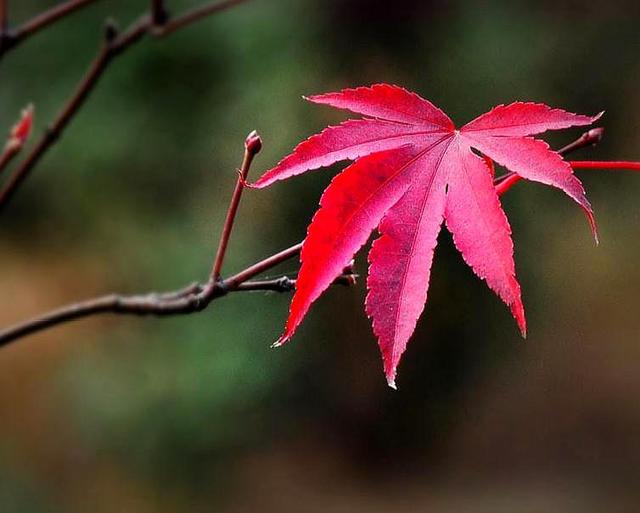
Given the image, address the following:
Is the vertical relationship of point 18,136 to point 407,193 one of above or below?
above

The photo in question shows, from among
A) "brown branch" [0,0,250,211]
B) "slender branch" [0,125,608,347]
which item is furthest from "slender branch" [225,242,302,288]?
"brown branch" [0,0,250,211]

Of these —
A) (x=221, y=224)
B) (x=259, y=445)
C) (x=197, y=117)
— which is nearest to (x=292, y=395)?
(x=259, y=445)

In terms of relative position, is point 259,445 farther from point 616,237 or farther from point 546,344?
point 616,237

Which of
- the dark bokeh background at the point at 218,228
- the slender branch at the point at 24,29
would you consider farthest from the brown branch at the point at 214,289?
the dark bokeh background at the point at 218,228

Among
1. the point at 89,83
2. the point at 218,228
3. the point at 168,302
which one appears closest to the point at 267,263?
the point at 168,302

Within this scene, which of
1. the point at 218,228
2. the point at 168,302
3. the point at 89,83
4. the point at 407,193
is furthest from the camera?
the point at 218,228

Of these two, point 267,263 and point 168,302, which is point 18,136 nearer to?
point 168,302
